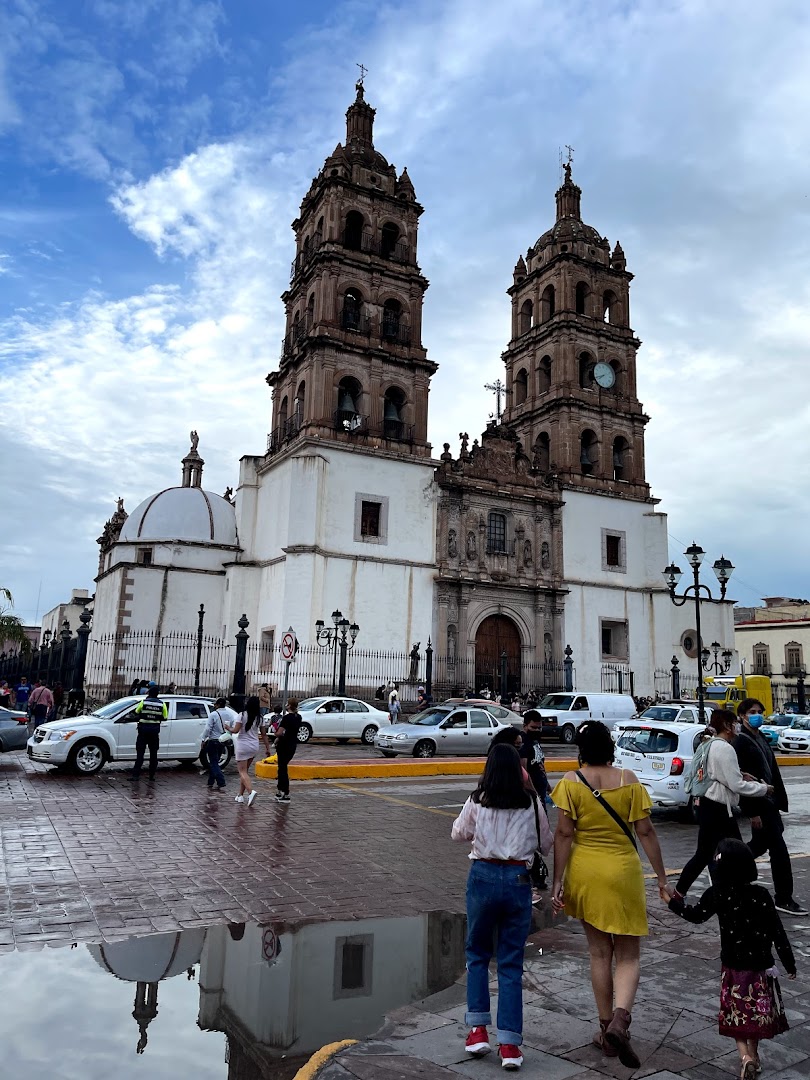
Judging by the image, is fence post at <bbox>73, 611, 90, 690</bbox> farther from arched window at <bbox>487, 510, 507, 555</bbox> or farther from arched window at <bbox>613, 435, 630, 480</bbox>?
arched window at <bbox>613, 435, 630, 480</bbox>

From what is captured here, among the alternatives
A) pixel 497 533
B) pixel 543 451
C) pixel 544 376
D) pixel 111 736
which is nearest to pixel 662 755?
pixel 111 736

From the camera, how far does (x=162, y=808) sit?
36.9 ft

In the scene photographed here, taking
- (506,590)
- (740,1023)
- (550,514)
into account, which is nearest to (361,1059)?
(740,1023)

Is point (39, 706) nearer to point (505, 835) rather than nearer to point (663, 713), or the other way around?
point (663, 713)

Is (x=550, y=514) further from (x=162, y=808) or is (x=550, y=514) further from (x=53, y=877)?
(x=53, y=877)

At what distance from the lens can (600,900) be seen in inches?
162

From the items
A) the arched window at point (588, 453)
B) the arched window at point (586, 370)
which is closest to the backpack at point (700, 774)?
the arched window at point (588, 453)

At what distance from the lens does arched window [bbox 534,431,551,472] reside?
4172 cm

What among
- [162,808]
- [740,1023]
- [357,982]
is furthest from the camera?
[162,808]

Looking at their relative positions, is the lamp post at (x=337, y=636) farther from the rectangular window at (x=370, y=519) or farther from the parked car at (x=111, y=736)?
the parked car at (x=111, y=736)

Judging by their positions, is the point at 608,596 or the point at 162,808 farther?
the point at 608,596

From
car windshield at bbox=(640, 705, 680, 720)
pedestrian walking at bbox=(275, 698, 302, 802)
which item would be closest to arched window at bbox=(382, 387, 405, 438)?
car windshield at bbox=(640, 705, 680, 720)

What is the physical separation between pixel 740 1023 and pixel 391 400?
34097 millimetres

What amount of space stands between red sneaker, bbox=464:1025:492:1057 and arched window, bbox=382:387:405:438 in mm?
32305
